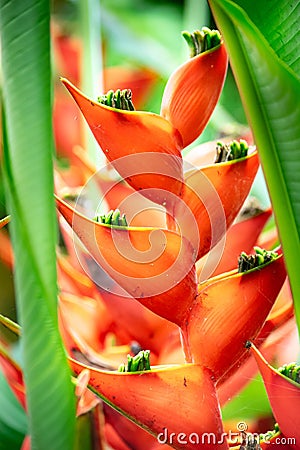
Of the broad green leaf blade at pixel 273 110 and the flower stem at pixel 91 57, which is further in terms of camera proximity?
the flower stem at pixel 91 57

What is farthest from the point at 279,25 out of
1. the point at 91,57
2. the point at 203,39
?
the point at 91,57

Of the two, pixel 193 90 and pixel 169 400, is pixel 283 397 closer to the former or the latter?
pixel 169 400

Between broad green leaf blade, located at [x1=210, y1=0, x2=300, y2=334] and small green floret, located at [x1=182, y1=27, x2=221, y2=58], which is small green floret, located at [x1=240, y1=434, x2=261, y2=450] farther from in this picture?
small green floret, located at [x1=182, y1=27, x2=221, y2=58]

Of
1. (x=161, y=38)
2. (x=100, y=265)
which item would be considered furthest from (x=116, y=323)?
(x=161, y=38)

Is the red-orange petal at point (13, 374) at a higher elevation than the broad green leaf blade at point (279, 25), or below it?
below

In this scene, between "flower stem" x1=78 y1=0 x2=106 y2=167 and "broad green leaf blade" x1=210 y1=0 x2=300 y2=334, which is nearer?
"broad green leaf blade" x1=210 y1=0 x2=300 y2=334

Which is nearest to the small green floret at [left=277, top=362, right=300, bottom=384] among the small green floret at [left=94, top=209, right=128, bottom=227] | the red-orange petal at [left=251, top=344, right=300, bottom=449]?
the red-orange petal at [left=251, top=344, right=300, bottom=449]

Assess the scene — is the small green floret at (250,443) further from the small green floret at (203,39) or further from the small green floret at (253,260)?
the small green floret at (203,39)

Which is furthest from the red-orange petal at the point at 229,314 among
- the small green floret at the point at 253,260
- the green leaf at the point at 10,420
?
the green leaf at the point at 10,420
